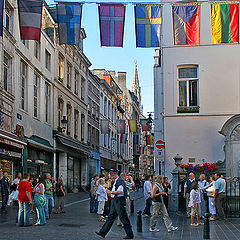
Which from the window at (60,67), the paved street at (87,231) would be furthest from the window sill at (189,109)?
the window at (60,67)

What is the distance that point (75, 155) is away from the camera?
37438 millimetres

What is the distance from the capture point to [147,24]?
55.2 ft

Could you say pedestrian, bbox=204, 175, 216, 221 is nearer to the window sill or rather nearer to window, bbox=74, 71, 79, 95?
the window sill

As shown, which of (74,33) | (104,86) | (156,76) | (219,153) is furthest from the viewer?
(104,86)

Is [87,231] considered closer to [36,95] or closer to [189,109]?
[189,109]

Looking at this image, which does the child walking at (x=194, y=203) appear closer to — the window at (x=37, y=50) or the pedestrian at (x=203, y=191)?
the pedestrian at (x=203, y=191)

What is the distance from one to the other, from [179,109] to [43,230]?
1224cm

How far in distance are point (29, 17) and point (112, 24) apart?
301cm

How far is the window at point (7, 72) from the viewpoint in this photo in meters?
22.0

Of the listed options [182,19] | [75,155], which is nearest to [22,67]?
[182,19]

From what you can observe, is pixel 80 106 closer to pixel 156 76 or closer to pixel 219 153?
pixel 156 76

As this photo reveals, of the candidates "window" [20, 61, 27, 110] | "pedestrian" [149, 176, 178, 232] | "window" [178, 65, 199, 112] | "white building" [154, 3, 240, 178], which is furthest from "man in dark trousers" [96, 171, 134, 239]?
"window" [20, 61, 27, 110]

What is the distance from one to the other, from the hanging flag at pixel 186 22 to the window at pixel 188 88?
6289mm

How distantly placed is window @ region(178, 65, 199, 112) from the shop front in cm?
841
